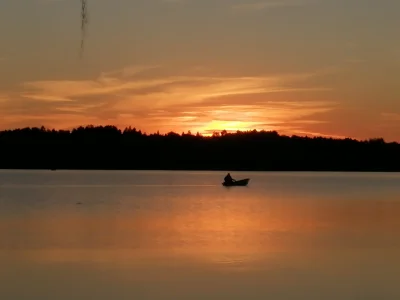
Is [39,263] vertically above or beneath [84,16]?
beneath

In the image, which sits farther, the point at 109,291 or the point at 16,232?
the point at 16,232

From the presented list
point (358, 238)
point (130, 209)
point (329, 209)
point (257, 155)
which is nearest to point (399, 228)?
point (358, 238)

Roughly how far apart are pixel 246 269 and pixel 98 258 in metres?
4.47

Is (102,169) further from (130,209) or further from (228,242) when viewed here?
(228,242)

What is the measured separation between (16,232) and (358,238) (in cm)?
1287

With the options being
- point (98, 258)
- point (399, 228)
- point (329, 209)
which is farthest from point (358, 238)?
point (329, 209)

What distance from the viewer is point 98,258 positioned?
65.2 ft

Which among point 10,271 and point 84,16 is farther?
point 10,271

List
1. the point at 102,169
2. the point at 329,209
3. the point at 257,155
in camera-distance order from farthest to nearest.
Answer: the point at 102,169 < the point at 257,155 < the point at 329,209

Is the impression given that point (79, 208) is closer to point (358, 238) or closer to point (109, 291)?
point (358, 238)

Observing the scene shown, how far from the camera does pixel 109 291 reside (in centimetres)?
1531

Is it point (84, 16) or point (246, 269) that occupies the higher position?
point (84, 16)

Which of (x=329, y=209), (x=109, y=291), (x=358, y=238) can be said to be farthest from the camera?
(x=329, y=209)

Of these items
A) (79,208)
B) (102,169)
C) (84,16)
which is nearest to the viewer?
(84,16)
